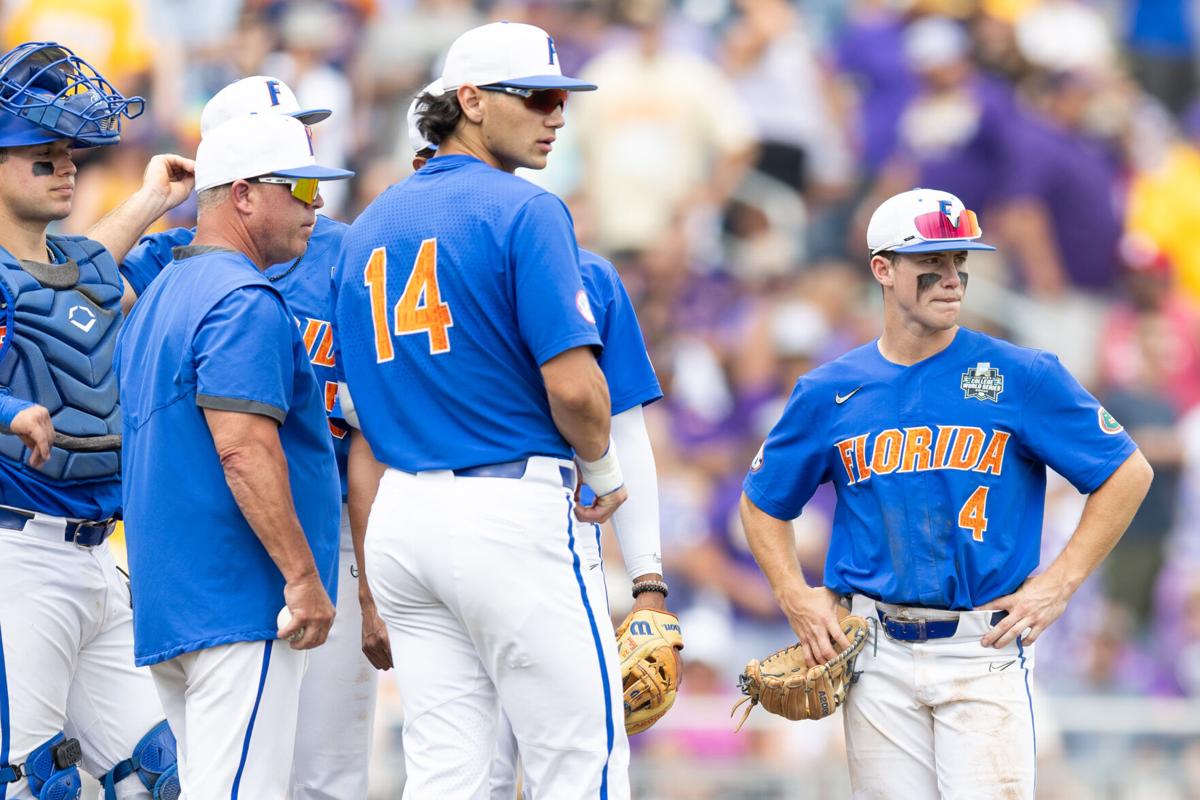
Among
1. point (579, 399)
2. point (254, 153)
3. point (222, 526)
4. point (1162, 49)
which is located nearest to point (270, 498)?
point (222, 526)

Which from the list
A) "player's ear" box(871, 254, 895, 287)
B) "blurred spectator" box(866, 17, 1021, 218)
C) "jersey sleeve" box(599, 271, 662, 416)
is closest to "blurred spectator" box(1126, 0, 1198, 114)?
"blurred spectator" box(866, 17, 1021, 218)

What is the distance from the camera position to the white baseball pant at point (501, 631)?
3805 millimetres

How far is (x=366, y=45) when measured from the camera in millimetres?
11586

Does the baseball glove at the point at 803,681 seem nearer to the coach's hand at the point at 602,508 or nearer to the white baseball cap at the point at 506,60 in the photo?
the coach's hand at the point at 602,508

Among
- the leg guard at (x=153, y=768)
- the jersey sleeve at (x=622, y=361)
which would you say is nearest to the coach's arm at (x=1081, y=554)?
the jersey sleeve at (x=622, y=361)

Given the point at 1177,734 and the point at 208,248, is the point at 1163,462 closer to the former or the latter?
the point at 1177,734

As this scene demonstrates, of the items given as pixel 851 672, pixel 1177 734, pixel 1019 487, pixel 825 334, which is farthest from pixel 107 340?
pixel 825 334

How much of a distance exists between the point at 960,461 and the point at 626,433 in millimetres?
967

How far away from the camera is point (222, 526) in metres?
4.04

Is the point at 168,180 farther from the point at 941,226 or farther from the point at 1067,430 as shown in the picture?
the point at 1067,430

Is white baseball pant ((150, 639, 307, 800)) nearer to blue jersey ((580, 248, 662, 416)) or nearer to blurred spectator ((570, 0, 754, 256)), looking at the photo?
blue jersey ((580, 248, 662, 416))

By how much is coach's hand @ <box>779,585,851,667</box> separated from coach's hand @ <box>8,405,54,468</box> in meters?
2.17

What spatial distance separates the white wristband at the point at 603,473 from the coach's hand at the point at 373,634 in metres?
0.83

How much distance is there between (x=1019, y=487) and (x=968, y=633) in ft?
1.47
